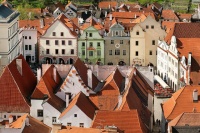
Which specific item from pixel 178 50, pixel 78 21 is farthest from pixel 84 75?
pixel 78 21

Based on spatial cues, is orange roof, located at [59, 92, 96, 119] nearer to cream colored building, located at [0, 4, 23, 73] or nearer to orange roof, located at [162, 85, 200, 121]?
orange roof, located at [162, 85, 200, 121]

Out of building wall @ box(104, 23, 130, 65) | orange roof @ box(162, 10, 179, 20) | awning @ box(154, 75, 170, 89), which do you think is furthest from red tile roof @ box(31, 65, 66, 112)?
orange roof @ box(162, 10, 179, 20)

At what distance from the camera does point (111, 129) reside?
36.7 meters

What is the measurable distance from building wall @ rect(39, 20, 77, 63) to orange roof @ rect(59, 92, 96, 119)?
102 ft

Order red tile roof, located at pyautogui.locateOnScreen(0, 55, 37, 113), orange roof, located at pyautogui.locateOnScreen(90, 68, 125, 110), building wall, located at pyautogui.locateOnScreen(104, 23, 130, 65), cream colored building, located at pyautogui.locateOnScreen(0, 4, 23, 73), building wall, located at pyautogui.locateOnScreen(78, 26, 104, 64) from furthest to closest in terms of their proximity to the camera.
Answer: building wall, located at pyautogui.locateOnScreen(78, 26, 104, 64)
building wall, located at pyautogui.locateOnScreen(104, 23, 130, 65)
cream colored building, located at pyautogui.locateOnScreen(0, 4, 23, 73)
red tile roof, located at pyautogui.locateOnScreen(0, 55, 37, 113)
orange roof, located at pyautogui.locateOnScreen(90, 68, 125, 110)

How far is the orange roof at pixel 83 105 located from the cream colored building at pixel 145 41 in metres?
30.3

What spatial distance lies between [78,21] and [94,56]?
406 inches

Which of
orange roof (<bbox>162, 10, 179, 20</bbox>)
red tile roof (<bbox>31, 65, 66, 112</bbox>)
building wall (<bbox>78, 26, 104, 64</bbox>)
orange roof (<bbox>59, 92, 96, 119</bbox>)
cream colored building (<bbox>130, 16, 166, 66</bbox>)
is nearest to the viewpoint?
orange roof (<bbox>59, 92, 96, 119</bbox>)

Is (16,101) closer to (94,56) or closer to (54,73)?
(54,73)

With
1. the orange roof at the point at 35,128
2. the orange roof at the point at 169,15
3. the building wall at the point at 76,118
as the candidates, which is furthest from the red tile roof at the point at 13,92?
the orange roof at the point at 169,15

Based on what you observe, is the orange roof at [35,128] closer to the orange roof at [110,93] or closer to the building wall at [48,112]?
the building wall at [48,112]

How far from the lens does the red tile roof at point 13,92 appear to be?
4553cm

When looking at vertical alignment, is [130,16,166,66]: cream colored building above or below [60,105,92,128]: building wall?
below

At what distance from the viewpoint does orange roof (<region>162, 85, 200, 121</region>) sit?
45.1m
